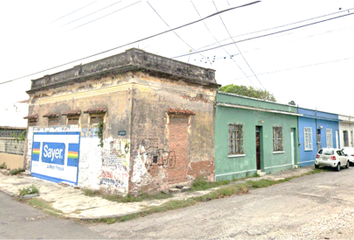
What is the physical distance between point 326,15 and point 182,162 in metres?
6.98

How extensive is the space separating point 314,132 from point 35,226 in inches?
764

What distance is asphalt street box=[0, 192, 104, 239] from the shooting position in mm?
5305

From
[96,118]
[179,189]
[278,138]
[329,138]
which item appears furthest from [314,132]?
[96,118]

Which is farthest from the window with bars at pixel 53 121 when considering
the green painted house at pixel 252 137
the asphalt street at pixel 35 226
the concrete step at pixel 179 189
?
the green painted house at pixel 252 137

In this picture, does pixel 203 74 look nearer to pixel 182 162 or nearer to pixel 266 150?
pixel 182 162

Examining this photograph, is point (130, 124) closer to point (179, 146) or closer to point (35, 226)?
point (179, 146)

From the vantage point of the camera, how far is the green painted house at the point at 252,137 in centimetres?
1187

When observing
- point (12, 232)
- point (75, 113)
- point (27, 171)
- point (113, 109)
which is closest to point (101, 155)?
point (113, 109)

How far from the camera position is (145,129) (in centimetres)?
884

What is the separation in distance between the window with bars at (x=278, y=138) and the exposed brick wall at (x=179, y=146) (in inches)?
304

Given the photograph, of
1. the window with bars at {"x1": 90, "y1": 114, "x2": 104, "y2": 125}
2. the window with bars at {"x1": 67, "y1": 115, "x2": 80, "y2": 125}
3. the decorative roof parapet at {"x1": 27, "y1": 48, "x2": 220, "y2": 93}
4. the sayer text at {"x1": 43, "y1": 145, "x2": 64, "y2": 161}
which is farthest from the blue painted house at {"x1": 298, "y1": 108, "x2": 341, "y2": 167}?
the sayer text at {"x1": 43, "y1": 145, "x2": 64, "y2": 161}

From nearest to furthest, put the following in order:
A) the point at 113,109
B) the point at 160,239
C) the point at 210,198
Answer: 1. the point at 160,239
2. the point at 210,198
3. the point at 113,109

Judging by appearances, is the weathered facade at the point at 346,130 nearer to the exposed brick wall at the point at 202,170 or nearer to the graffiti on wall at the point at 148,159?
the exposed brick wall at the point at 202,170

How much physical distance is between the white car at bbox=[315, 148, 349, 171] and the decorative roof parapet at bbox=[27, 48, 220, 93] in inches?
390
